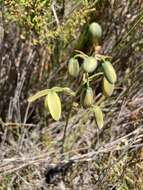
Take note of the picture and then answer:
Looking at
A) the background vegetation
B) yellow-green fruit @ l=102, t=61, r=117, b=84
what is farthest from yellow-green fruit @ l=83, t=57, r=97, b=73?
the background vegetation

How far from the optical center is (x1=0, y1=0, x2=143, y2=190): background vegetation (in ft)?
4.23

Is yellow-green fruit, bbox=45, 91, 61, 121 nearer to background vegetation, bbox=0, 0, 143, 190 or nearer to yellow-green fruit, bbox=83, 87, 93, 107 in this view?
yellow-green fruit, bbox=83, 87, 93, 107

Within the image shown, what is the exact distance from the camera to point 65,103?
160cm

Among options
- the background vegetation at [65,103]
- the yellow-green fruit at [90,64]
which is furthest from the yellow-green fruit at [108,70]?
A: the background vegetation at [65,103]

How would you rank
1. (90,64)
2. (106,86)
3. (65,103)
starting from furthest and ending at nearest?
1. (65,103)
2. (106,86)
3. (90,64)

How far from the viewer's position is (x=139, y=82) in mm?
1511

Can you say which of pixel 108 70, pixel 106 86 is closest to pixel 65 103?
pixel 106 86

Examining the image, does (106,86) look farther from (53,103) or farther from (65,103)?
(65,103)

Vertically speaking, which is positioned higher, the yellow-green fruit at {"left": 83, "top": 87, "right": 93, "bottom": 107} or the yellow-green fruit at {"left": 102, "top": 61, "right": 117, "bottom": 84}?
the yellow-green fruit at {"left": 102, "top": 61, "right": 117, "bottom": 84}

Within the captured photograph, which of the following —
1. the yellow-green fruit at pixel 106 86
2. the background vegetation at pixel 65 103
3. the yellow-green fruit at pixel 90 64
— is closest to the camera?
the yellow-green fruit at pixel 90 64

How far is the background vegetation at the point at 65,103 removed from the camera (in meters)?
1.29

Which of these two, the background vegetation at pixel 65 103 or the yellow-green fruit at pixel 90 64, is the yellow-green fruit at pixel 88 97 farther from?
the background vegetation at pixel 65 103

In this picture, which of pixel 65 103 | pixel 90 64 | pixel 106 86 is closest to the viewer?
pixel 90 64

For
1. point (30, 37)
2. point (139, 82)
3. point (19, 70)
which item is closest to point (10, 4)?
point (30, 37)
